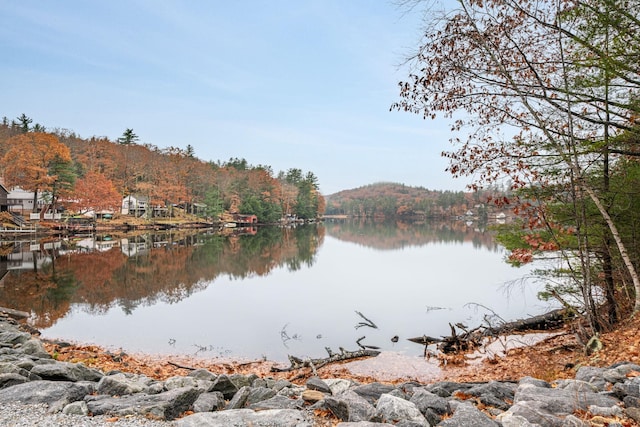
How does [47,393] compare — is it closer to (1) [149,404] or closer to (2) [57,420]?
(2) [57,420]

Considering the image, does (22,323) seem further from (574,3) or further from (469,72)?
(574,3)

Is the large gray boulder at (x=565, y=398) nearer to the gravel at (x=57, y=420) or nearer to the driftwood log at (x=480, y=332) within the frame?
the gravel at (x=57, y=420)

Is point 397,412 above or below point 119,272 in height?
above

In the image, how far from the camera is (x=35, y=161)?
151 feet

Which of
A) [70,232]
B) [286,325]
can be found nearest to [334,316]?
[286,325]

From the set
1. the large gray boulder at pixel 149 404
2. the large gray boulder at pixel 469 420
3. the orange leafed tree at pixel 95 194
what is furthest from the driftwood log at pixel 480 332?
the orange leafed tree at pixel 95 194

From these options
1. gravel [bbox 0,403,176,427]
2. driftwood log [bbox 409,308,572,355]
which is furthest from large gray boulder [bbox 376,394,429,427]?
driftwood log [bbox 409,308,572,355]

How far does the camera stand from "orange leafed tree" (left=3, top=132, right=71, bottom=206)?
45.5m

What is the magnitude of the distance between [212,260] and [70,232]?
98.8 feet

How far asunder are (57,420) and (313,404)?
2636 mm

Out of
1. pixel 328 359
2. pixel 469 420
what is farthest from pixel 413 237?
pixel 469 420

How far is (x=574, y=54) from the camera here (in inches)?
276

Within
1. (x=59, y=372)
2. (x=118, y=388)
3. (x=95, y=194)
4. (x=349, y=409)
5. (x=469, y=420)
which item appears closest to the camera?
(x=469, y=420)

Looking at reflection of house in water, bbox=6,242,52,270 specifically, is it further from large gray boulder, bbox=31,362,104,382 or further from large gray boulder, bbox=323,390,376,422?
large gray boulder, bbox=323,390,376,422
